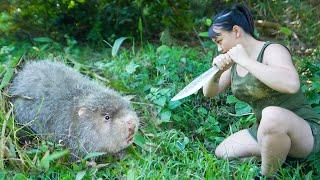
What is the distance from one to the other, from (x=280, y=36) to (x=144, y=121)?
9.14 ft

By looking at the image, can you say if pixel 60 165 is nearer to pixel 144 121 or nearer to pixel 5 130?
pixel 5 130

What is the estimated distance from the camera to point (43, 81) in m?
4.92

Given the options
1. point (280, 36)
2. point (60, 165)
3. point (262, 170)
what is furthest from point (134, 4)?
point (262, 170)

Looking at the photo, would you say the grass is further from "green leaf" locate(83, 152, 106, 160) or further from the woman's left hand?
the woman's left hand

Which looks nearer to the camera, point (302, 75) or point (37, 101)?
point (37, 101)

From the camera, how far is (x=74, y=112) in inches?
185

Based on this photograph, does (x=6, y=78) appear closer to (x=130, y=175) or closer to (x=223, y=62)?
(x=130, y=175)

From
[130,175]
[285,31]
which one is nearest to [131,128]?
[130,175]

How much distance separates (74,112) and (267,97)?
163 centimetres

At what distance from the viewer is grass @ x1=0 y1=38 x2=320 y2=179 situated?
4.15 metres

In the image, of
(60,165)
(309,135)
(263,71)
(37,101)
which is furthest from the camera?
(37,101)

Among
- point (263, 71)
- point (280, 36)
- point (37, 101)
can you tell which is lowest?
point (280, 36)

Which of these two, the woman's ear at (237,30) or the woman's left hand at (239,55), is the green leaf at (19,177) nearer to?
the woman's left hand at (239,55)

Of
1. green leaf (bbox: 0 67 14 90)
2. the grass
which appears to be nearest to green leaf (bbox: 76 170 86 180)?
the grass
